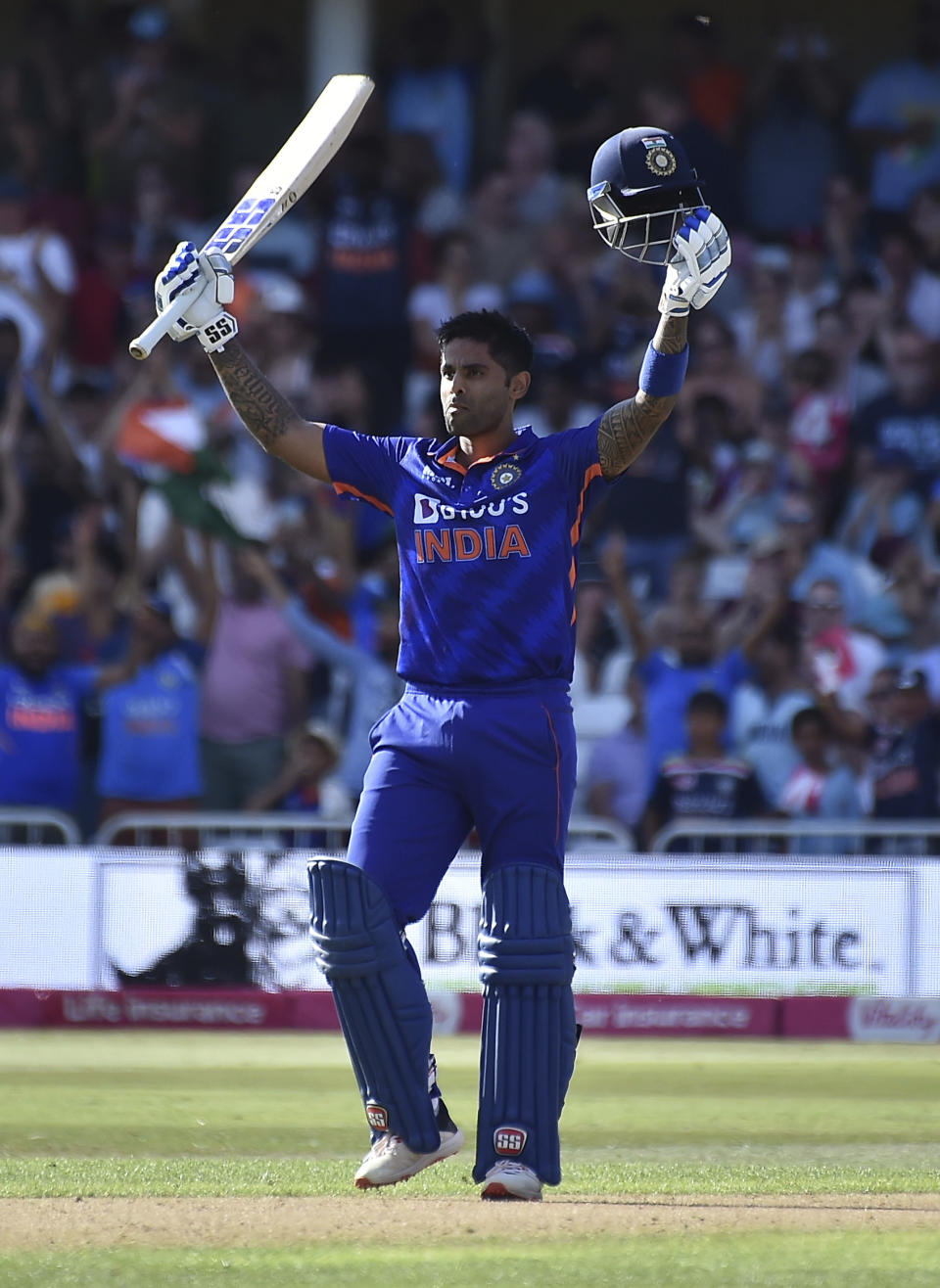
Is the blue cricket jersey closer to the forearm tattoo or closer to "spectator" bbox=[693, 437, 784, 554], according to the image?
the forearm tattoo

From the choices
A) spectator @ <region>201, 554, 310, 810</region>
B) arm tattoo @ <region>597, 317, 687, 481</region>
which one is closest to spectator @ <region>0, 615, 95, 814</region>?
spectator @ <region>201, 554, 310, 810</region>

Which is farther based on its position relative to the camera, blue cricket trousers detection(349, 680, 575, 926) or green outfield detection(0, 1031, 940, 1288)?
blue cricket trousers detection(349, 680, 575, 926)

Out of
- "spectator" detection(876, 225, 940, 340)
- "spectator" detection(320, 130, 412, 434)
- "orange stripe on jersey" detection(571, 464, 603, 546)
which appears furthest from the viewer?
"spectator" detection(320, 130, 412, 434)

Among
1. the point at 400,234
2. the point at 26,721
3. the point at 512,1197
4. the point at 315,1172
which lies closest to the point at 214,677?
the point at 26,721

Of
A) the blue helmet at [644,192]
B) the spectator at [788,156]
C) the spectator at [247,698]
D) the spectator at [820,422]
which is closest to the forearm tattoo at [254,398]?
the blue helmet at [644,192]

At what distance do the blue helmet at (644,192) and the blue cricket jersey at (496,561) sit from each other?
18.6 inches

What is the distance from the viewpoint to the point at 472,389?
5.12 metres

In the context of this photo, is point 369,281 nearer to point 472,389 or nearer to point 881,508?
point 881,508

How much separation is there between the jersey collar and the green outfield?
5.61 feet

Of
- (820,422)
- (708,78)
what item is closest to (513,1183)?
(820,422)

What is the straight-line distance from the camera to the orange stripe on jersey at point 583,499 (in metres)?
5.06

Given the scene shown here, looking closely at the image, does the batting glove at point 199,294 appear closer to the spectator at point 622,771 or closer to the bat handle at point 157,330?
the bat handle at point 157,330

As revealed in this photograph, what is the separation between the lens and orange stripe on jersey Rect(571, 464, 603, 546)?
5.06 metres

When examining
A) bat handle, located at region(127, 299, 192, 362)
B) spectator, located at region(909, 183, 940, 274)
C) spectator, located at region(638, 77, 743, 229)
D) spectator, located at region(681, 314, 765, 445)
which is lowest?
bat handle, located at region(127, 299, 192, 362)
